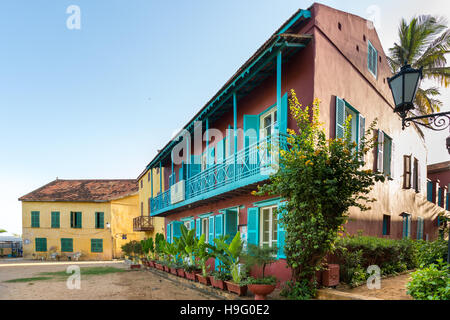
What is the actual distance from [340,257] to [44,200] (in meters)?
29.8

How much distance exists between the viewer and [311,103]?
8203 mm

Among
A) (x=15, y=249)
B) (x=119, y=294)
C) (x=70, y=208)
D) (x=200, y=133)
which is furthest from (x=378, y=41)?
(x=15, y=249)

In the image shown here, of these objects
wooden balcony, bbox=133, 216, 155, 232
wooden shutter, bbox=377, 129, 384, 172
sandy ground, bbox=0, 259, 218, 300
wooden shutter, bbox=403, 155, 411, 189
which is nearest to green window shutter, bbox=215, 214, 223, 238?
sandy ground, bbox=0, 259, 218, 300

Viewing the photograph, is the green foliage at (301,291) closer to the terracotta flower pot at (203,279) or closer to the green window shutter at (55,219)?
the terracotta flower pot at (203,279)

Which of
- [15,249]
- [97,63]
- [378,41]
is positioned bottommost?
[15,249]


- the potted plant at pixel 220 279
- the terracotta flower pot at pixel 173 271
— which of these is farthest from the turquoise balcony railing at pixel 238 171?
the terracotta flower pot at pixel 173 271

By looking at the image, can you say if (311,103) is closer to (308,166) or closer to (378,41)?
(308,166)

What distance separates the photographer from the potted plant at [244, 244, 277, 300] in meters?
7.02

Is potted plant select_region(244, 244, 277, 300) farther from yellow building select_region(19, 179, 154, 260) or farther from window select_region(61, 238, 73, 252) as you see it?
window select_region(61, 238, 73, 252)

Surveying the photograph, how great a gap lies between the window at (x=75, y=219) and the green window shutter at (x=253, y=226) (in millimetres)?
25020

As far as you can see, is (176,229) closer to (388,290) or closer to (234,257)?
(234,257)

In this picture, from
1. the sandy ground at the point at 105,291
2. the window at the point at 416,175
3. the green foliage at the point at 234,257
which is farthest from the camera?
the window at the point at 416,175

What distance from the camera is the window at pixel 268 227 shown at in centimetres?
912
